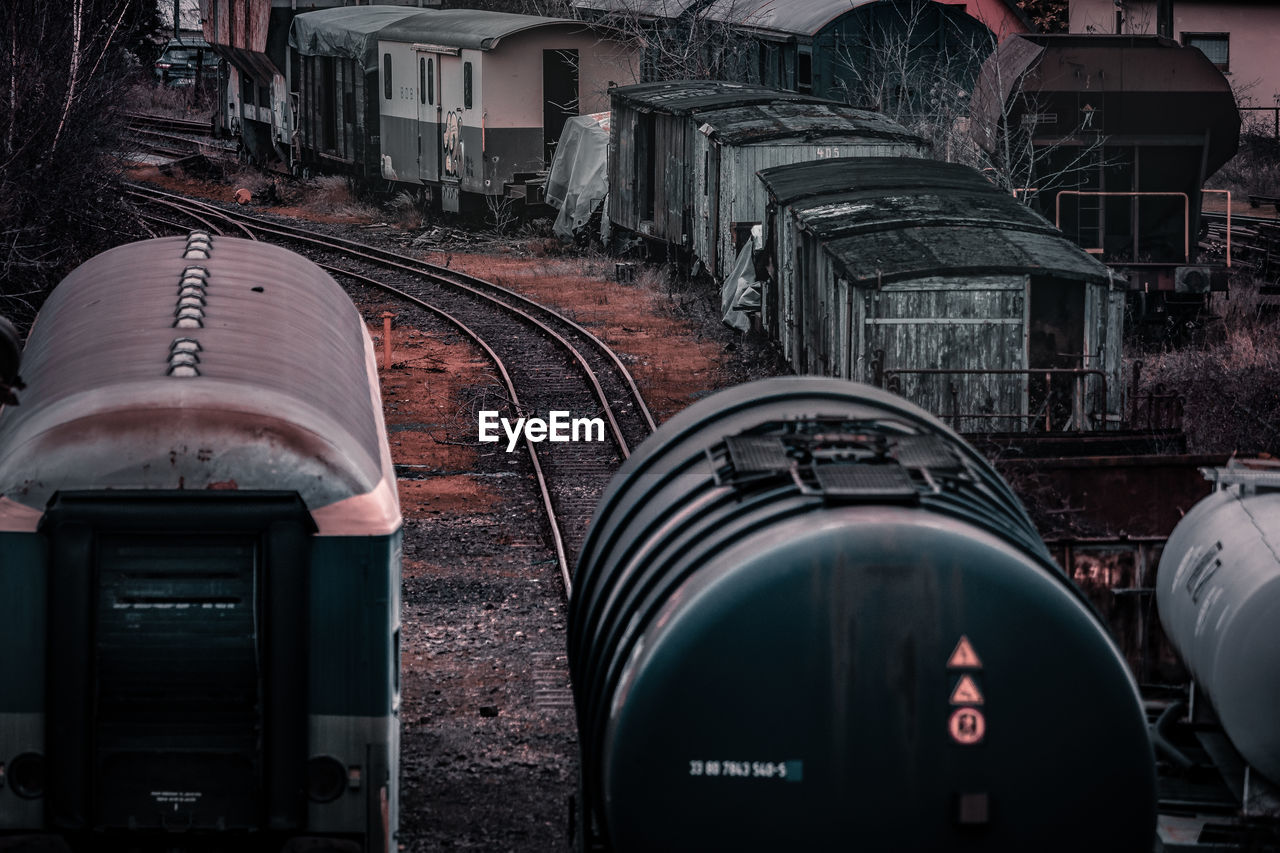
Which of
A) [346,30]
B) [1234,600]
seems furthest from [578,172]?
[1234,600]

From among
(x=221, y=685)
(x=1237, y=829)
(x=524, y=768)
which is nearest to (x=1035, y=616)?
(x=1237, y=829)

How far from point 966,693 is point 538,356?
15.6 meters

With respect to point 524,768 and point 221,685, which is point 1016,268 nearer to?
point 524,768

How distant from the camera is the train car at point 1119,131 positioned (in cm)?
2328

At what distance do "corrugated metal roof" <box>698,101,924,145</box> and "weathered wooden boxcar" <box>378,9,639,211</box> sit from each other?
7.67 meters

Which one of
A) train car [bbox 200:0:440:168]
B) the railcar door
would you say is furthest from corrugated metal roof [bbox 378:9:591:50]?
the railcar door

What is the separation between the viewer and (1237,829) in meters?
7.34

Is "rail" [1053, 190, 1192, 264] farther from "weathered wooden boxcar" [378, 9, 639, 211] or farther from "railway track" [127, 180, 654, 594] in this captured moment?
"weathered wooden boxcar" [378, 9, 639, 211]

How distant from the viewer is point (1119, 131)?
23.5m

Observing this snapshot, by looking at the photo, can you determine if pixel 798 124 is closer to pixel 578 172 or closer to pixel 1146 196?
pixel 1146 196

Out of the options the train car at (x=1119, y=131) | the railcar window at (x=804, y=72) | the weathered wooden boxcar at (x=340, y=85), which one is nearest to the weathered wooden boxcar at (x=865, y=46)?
the railcar window at (x=804, y=72)

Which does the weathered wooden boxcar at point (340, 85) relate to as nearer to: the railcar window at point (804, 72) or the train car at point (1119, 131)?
the railcar window at point (804, 72)

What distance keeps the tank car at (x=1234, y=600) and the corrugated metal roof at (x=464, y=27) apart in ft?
77.9

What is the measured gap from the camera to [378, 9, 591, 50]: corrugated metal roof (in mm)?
30781
